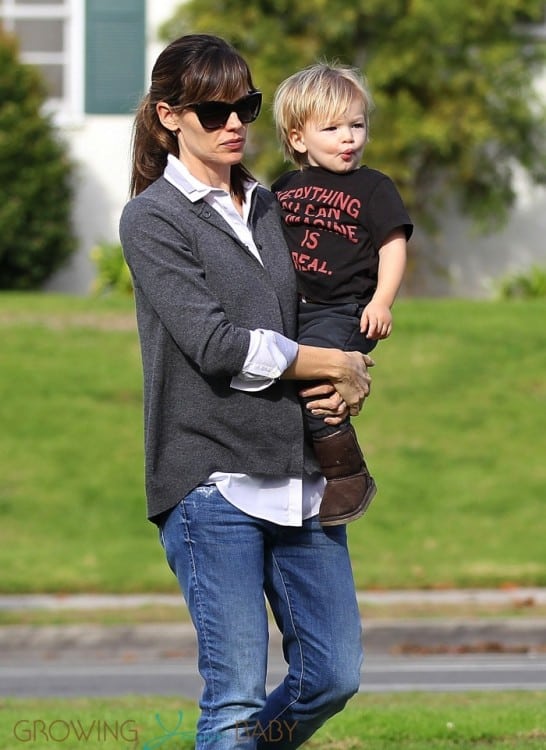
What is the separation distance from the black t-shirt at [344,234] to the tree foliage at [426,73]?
498 inches

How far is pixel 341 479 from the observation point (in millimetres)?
3764

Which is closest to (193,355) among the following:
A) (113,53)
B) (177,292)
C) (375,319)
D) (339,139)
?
(177,292)

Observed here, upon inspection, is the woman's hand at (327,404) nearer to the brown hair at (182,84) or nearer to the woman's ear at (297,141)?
the brown hair at (182,84)

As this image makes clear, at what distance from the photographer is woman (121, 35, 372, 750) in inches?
141

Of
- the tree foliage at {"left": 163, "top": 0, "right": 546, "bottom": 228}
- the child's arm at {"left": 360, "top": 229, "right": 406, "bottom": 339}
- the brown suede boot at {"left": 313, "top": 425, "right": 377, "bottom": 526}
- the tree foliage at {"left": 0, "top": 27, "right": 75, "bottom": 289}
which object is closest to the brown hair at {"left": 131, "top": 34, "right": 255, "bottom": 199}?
the child's arm at {"left": 360, "top": 229, "right": 406, "bottom": 339}

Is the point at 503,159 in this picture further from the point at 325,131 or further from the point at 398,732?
the point at 325,131

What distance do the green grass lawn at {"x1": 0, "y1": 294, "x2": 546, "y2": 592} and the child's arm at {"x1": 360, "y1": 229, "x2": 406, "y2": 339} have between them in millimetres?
6618

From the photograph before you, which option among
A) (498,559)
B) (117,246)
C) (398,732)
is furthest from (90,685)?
(117,246)

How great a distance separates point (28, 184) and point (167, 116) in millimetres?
13394

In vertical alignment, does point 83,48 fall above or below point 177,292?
below

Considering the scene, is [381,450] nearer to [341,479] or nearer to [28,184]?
[28,184]

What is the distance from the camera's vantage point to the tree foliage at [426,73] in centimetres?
1664

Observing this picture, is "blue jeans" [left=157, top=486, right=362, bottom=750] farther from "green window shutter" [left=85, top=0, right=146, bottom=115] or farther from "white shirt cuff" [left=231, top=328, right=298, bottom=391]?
"green window shutter" [left=85, top=0, right=146, bottom=115]

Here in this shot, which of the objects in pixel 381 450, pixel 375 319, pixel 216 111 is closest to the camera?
pixel 216 111
